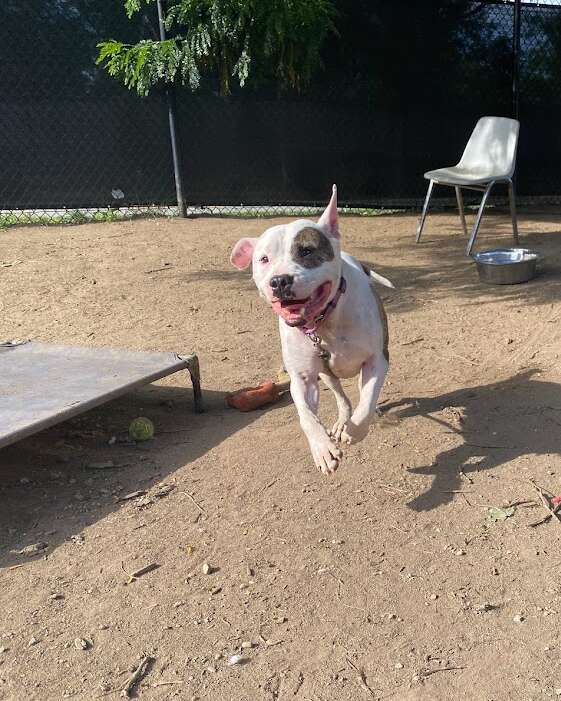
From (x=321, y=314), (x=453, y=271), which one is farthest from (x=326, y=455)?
(x=453, y=271)

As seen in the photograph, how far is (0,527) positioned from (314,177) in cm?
682

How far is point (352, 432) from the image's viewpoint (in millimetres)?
2867

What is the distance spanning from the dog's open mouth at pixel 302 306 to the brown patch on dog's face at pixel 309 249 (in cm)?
9

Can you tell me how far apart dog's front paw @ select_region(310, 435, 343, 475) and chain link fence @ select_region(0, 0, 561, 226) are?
20.4ft

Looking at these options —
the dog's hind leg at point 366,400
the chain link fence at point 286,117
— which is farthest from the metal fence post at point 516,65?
the dog's hind leg at point 366,400

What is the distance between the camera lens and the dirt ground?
200cm

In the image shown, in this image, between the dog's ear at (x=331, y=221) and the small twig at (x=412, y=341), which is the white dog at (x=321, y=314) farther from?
the small twig at (x=412, y=341)

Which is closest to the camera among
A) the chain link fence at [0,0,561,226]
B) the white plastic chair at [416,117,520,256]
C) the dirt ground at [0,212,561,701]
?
the dirt ground at [0,212,561,701]

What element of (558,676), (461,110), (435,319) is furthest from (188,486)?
(461,110)

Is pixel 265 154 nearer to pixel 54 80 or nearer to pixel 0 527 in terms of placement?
pixel 54 80

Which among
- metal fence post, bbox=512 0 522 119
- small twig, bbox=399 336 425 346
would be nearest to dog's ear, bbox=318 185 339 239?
small twig, bbox=399 336 425 346

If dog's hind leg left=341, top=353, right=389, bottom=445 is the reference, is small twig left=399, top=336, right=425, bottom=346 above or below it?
below

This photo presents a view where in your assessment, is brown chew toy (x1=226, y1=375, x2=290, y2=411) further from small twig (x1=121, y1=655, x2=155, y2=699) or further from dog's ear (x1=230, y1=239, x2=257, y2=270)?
small twig (x1=121, y1=655, x2=155, y2=699)

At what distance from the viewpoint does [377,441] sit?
3.28m
